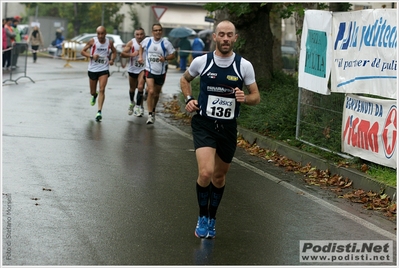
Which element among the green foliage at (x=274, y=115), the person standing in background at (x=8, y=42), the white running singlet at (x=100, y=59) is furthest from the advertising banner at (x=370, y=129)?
the person standing in background at (x=8, y=42)

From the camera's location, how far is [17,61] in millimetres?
27938

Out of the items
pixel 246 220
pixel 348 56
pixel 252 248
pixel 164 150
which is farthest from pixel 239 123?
pixel 252 248

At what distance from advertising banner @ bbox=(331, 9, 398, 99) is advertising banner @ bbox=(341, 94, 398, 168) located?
0.17 meters

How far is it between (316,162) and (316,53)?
5.60ft

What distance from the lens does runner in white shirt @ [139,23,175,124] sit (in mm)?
17109

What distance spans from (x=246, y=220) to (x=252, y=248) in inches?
47.8

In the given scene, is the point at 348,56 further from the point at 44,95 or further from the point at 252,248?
the point at 44,95

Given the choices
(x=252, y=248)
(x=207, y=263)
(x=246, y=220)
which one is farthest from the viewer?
(x=246, y=220)

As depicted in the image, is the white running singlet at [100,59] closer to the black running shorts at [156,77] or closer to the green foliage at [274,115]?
the black running shorts at [156,77]

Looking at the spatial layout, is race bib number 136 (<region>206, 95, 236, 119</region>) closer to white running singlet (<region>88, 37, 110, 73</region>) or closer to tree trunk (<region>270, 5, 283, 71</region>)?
white running singlet (<region>88, 37, 110, 73</region>)

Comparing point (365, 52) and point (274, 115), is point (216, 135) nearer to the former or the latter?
point (365, 52)

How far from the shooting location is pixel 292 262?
6.99m

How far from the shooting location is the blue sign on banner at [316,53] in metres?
12.4

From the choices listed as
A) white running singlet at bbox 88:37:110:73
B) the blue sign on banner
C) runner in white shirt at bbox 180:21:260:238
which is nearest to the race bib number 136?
runner in white shirt at bbox 180:21:260:238
